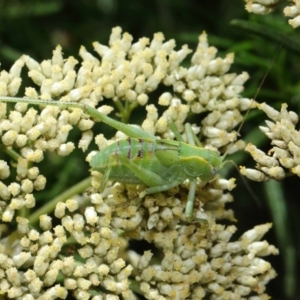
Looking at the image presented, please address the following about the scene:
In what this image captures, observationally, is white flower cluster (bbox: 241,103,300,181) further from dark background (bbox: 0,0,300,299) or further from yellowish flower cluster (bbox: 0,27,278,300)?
dark background (bbox: 0,0,300,299)

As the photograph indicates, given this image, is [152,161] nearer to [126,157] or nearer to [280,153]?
[126,157]

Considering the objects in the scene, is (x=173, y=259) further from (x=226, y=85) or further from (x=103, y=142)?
(x=226, y=85)

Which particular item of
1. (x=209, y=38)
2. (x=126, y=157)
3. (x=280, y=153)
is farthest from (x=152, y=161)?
(x=209, y=38)

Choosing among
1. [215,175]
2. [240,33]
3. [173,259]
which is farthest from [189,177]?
[240,33]

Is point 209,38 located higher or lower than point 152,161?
higher

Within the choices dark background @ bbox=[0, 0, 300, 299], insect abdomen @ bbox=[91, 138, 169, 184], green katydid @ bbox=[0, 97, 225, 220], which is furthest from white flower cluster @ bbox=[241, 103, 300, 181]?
dark background @ bbox=[0, 0, 300, 299]

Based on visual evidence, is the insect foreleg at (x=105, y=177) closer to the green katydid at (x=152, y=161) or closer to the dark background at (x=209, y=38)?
the green katydid at (x=152, y=161)
